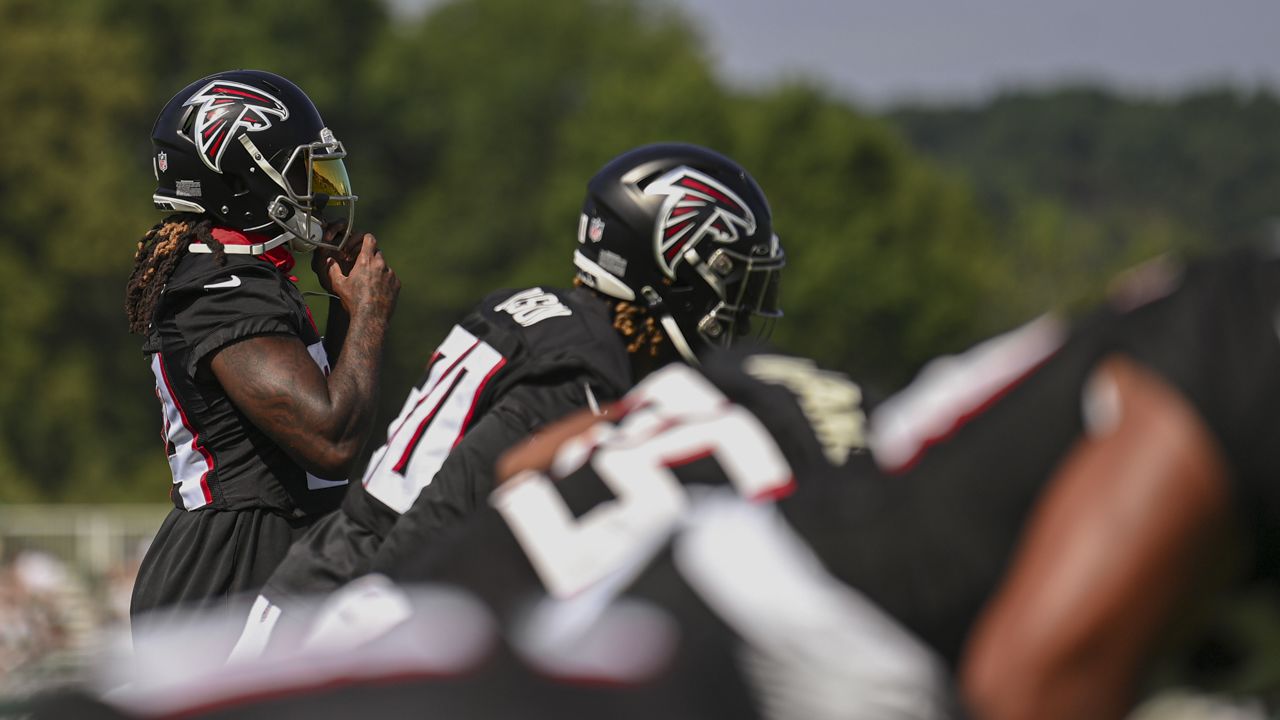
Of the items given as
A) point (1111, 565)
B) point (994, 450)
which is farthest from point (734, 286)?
point (1111, 565)

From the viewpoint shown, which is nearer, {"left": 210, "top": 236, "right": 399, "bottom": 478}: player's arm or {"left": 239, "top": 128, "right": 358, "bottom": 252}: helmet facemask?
{"left": 210, "top": 236, "right": 399, "bottom": 478}: player's arm

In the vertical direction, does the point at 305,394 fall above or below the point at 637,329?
above

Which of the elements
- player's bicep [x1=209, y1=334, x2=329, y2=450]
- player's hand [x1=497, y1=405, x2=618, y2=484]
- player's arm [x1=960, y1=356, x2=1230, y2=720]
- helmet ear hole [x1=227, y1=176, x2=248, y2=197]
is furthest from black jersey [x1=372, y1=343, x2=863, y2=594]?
helmet ear hole [x1=227, y1=176, x2=248, y2=197]

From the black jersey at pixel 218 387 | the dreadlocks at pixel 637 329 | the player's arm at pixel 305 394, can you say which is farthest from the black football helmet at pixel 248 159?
the dreadlocks at pixel 637 329

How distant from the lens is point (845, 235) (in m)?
43.8

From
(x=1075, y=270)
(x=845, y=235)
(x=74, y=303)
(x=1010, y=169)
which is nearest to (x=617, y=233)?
(x=74, y=303)

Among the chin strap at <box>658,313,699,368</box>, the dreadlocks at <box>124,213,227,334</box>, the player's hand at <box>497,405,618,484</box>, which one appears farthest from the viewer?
the chin strap at <box>658,313,699,368</box>

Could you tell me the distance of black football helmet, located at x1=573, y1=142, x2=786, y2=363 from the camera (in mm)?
4914

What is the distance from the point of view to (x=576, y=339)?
4305 mm

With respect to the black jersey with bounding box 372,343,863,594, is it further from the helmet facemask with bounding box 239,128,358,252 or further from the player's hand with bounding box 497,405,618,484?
the helmet facemask with bounding box 239,128,358,252

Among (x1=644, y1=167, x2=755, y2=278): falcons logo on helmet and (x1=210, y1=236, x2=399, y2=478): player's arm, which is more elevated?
(x1=644, y1=167, x2=755, y2=278): falcons logo on helmet

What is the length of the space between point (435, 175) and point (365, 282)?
41587 millimetres

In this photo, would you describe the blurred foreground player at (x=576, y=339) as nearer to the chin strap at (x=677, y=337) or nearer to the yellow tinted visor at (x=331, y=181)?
the chin strap at (x=677, y=337)

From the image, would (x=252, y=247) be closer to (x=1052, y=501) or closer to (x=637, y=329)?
(x=637, y=329)
